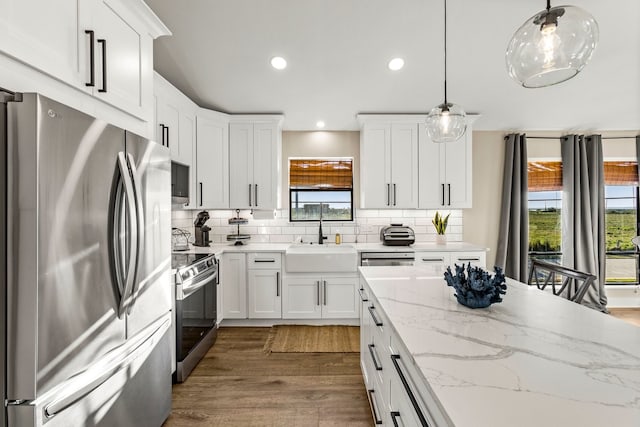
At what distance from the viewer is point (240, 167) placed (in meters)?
3.88

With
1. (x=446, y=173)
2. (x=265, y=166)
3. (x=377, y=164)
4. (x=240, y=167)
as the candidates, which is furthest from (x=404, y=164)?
(x=240, y=167)

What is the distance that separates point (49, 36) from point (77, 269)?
2.98 ft

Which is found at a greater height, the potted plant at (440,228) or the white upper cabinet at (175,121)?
the white upper cabinet at (175,121)

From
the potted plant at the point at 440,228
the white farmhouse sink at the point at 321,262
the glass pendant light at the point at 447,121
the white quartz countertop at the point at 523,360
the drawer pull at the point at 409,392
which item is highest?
the glass pendant light at the point at 447,121

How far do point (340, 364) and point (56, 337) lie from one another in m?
2.17

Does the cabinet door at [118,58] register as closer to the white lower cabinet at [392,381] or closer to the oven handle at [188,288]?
the oven handle at [188,288]

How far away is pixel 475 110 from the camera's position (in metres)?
3.85

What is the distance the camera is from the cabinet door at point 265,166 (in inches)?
152

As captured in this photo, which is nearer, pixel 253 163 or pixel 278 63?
pixel 278 63

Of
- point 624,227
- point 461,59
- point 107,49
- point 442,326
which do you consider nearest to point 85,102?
point 107,49

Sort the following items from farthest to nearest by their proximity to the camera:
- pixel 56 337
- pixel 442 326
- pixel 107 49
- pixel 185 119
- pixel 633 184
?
pixel 633 184 < pixel 185 119 < pixel 107 49 < pixel 442 326 < pixel 56 337

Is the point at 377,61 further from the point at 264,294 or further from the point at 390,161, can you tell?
the point at 264,294

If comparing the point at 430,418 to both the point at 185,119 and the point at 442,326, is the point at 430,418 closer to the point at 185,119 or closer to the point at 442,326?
the point at 442,326

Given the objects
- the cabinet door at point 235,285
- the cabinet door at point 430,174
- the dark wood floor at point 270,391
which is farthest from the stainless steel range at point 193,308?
the cabinet door at point 430,174
